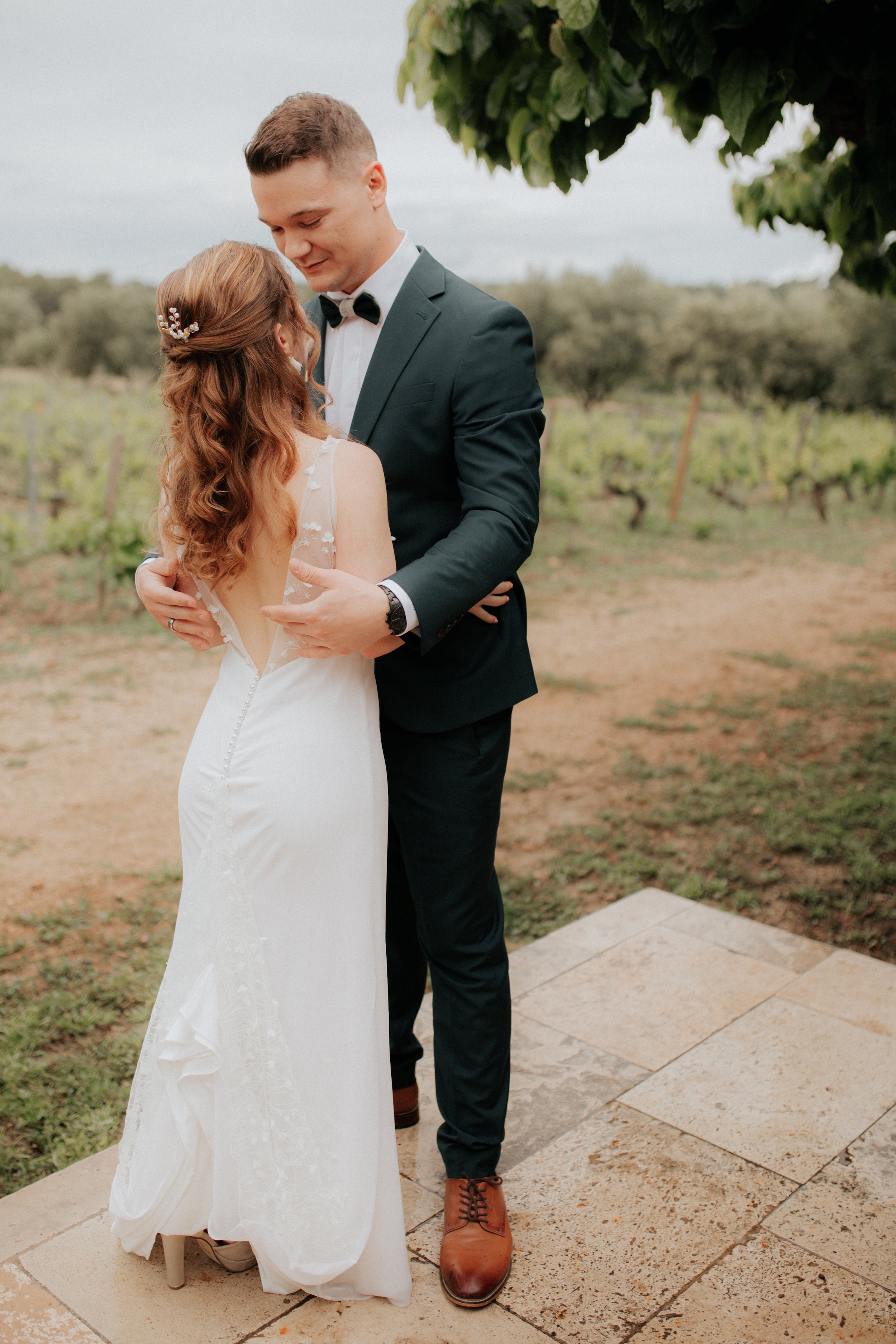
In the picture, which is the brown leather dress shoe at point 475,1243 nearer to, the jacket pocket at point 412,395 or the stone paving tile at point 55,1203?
the stone paving tile at point 55,1203

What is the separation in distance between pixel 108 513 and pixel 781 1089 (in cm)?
831

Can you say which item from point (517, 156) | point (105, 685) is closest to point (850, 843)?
point (517, 156)

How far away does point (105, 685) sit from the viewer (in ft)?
22.7

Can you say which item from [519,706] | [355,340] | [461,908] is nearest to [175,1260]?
[461,908]

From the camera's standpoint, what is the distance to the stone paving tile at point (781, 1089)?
2285 mm

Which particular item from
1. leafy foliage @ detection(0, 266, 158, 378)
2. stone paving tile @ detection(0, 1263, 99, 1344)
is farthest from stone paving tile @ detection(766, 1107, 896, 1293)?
leafy foliage @ detection(0, 266, 158, 378)

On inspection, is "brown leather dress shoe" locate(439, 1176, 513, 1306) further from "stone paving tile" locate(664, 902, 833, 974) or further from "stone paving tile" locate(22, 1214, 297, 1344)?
"stone paving tile" locate(664, 902, 833, 974)

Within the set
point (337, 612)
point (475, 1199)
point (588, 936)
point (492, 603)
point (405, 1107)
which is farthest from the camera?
point (588, 936)

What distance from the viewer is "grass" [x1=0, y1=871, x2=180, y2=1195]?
8.53 feet

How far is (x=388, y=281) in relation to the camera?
1942 millimetres

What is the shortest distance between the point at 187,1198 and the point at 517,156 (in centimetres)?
280

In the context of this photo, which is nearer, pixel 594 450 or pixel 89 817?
pixel 89 817

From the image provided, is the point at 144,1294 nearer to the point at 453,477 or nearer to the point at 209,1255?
the point at 209,1255

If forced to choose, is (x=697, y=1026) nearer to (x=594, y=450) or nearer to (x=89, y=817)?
(x=89, y=817)
